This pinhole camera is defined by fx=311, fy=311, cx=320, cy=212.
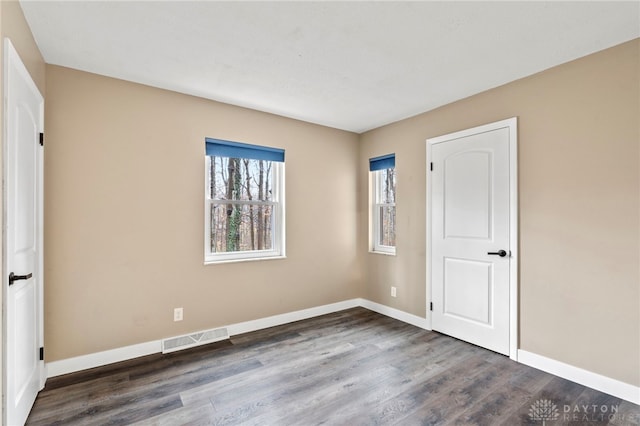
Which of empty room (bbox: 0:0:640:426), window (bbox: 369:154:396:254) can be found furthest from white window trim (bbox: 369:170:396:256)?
empty room (bbox: 0:0:640:426)

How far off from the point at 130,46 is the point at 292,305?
9.75 feet

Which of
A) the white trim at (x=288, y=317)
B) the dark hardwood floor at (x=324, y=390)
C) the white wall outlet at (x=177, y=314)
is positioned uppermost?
the white wall outlet at (x=177, y=314)

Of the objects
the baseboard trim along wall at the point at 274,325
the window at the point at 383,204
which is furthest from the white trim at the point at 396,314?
the window at the point at 383,204

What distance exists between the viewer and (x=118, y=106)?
2.71 m

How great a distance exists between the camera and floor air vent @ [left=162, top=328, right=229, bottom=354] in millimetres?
2906

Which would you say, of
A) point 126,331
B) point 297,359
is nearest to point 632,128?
point 297,359

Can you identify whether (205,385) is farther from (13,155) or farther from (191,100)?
(191,100)

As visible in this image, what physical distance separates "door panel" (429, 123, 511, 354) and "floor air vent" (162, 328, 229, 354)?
2.30 meters

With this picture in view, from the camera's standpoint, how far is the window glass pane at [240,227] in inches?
132

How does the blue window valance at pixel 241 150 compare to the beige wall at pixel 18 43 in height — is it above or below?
below

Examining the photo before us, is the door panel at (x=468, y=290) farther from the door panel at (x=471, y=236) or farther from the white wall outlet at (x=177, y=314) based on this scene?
the white wall outlet at (x=177, y=314)

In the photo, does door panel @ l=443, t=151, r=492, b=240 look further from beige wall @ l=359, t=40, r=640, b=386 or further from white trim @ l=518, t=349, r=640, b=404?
white trim @ l=518, t=349, r=640, b=404

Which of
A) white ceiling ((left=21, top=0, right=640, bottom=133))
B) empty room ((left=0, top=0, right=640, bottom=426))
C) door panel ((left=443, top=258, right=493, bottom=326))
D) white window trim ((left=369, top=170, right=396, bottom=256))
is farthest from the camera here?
white window trim ((left=369, top=170, right=396, bottom=256))

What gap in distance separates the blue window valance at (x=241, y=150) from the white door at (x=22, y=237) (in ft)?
4.39
